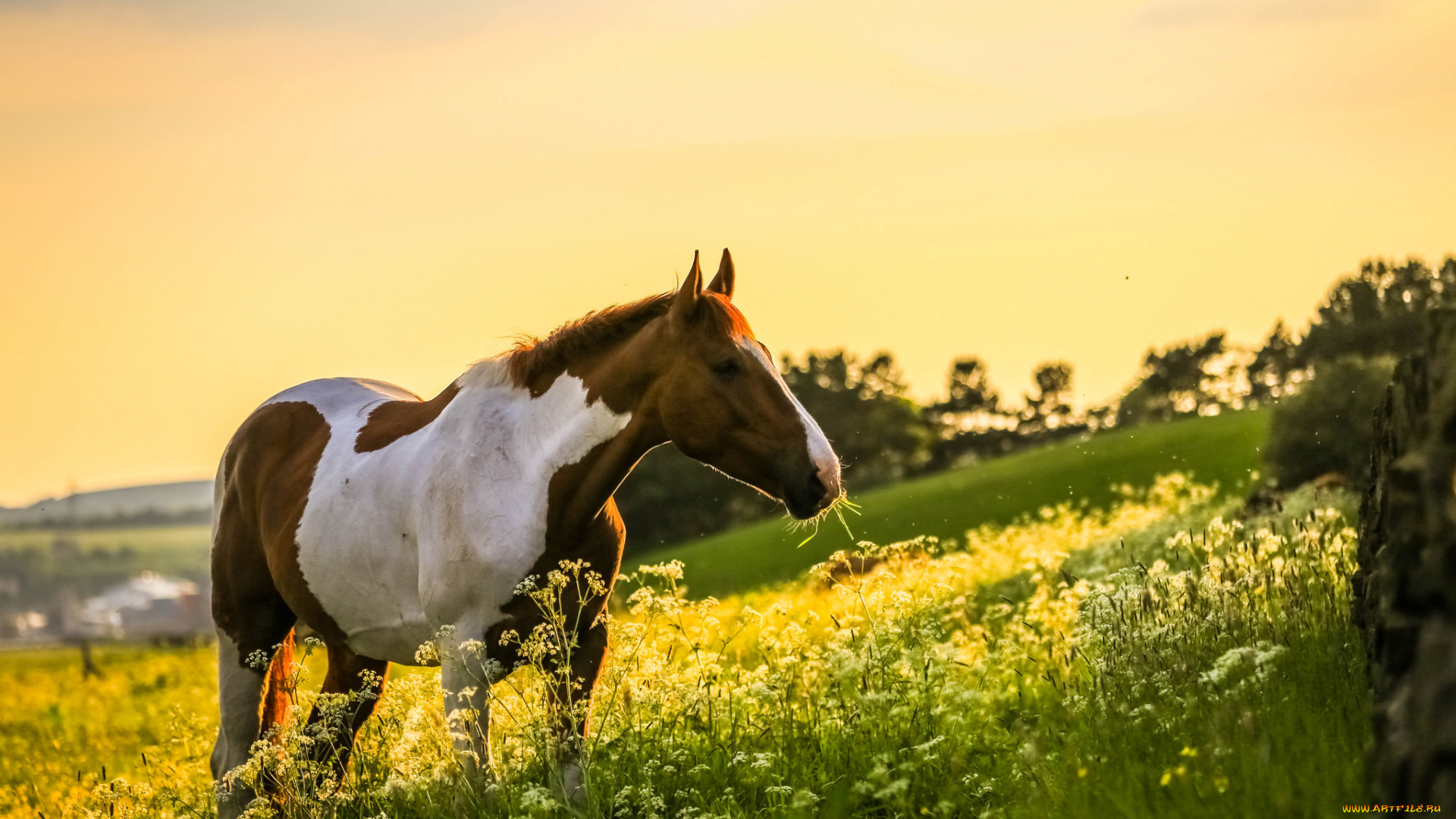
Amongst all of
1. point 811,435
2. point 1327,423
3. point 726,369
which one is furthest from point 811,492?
point 1327,423

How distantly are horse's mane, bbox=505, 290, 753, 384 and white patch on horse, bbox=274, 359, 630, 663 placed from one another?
3.7 inches

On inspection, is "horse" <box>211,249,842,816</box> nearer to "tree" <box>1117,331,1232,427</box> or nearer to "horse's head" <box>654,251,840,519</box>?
"horse's head" <box>654,251,840,519</box>

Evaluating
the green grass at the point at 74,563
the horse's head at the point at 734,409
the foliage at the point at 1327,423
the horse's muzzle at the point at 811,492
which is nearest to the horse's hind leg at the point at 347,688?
the horse's head at the point at 734,409

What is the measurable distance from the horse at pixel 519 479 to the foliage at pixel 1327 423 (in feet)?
59.2

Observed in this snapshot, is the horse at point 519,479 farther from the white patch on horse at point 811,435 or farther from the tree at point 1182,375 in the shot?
the tree at point 1182,375

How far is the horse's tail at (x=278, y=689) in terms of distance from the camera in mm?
7254

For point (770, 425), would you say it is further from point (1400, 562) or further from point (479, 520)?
point (1400, 562)

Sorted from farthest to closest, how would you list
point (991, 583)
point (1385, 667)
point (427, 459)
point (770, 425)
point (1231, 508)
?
point (1231, 508), point (991, 583), point (427, 459), point (770, 425), point (1385, 667)

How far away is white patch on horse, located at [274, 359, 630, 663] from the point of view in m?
5.59

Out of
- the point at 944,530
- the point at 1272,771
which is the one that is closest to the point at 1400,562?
the point at 1272,771

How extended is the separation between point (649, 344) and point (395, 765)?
2147 millimetres

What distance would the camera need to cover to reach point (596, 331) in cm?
A: 586

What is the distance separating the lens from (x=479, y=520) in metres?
5.62

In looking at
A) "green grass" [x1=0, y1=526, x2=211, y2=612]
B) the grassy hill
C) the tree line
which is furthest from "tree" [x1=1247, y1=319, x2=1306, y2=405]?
"green grass" [x1=0, y1=526, x2=211, y2=612]
